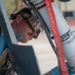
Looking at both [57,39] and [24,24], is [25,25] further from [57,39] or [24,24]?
[57,39]

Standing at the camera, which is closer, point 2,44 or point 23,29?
point 2,44

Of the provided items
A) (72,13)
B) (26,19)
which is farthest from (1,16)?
(72,13)

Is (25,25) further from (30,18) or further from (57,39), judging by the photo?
(57,39)

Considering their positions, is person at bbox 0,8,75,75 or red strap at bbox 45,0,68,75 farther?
person at bbox 0,8,75,75

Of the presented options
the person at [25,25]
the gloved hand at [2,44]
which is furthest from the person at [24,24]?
the gloved hand at [2,44]

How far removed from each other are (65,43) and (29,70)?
0.18m

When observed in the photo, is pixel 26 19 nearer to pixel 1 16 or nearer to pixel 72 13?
pixel 1 16

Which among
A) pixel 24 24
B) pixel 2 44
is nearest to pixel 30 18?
pixel 24 24

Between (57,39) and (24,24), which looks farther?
(24,24)

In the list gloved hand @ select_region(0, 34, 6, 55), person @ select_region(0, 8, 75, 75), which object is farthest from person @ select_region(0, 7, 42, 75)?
gloved hand @ select_region(0, 34, 6, 55)

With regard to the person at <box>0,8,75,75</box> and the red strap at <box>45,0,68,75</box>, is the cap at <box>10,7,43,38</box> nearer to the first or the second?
the person at <box>0,8,75,75</box>

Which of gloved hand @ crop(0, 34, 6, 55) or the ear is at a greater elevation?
the ear

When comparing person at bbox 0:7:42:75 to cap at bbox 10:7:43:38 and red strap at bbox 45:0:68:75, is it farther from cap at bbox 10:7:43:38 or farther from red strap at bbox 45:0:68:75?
red strap at bbox 45:0:68:75

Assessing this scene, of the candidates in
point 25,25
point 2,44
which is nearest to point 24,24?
point 25,25
